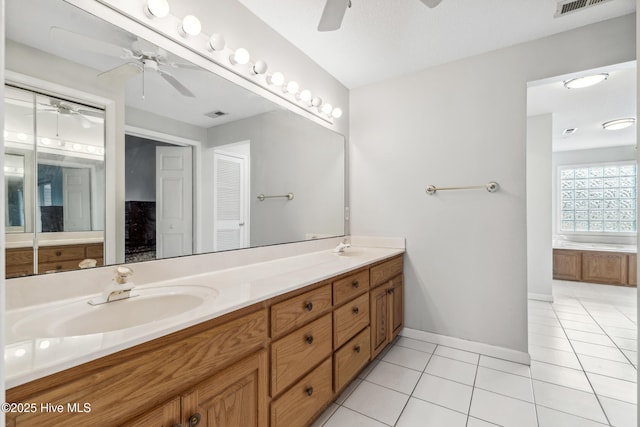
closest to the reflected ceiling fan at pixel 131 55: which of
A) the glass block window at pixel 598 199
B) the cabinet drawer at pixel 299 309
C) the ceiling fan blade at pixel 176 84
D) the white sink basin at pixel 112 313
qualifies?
the ceiling fan blade at pixel 176 84

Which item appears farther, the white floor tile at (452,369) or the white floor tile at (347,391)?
the white floor tile at (452,369)

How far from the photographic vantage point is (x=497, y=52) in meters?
2.21

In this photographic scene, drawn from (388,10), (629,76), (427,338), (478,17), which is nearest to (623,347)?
(427,338)

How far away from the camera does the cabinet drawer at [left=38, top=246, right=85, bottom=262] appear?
39.3 inches

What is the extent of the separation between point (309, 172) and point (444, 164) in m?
1.13

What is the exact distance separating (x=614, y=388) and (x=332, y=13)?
2774mm

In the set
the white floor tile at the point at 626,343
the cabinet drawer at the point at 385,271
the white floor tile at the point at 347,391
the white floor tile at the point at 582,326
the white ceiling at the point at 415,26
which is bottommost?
the white floor tile at the point at 582,326

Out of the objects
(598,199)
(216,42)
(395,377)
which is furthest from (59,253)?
(598,199)

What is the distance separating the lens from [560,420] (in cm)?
153

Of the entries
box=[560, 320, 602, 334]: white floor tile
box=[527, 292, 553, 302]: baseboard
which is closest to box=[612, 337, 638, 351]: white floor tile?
box=[560, 320, 602, 334]: white floor tile

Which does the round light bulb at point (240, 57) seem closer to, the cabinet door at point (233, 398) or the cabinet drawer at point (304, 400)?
the cabinet door at point (233, 398)

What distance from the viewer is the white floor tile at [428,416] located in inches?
59.6

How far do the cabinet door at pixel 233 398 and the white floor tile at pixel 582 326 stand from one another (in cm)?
314

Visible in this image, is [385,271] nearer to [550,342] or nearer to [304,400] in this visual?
[304,400]
